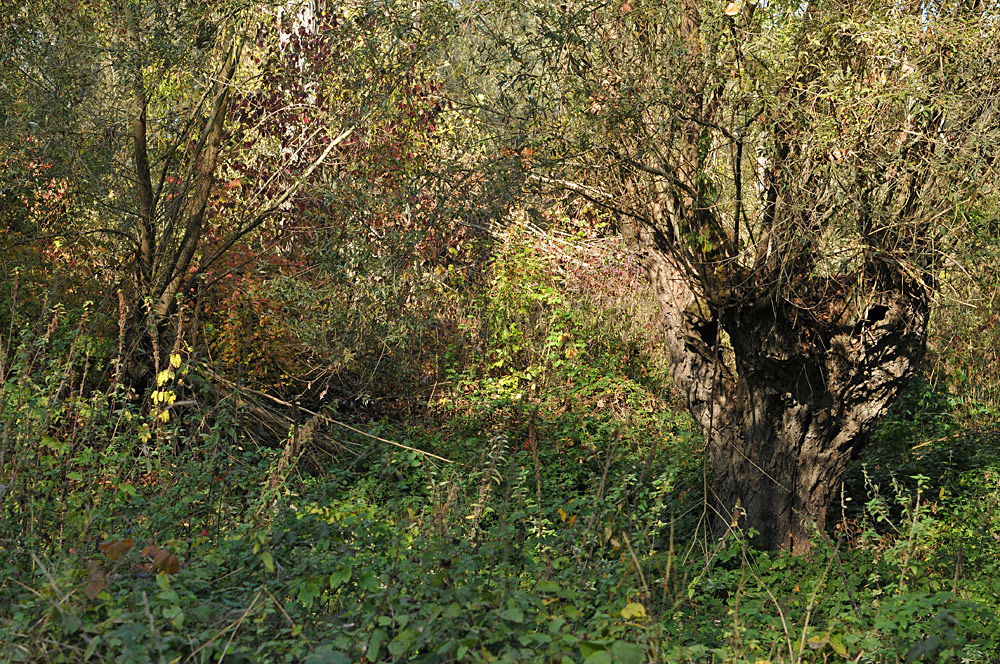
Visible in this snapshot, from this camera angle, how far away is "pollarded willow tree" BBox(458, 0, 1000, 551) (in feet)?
16.6

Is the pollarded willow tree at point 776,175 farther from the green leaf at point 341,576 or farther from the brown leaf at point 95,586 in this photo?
the brown leaf at point 95,586

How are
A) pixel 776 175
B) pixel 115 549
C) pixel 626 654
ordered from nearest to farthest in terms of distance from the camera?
pixel 626 654
pixel 115 549
pixel 776 175

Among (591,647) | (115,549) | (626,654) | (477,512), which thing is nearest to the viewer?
(626,654)

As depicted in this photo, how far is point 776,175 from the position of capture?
5594mm

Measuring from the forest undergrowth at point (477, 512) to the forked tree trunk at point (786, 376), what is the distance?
13.9 inches

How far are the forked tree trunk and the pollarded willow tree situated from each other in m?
0.01

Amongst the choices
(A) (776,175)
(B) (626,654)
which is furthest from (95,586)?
(A) (776,175)

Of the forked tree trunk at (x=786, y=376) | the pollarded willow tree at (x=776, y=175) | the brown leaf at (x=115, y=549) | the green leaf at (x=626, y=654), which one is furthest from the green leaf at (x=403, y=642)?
the forked tree trunk at (x=786, y=376)

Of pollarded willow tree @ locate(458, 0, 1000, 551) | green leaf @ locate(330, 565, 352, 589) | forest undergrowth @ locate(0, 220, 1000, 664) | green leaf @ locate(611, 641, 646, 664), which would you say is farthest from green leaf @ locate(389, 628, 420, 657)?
pollarded willow tree @ locate(458, 0, 1000, 551)

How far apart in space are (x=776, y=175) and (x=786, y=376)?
156 centimetres

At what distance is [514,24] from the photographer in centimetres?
600

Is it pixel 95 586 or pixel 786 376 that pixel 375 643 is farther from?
pixel 786 376

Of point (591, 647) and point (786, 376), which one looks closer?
point (591, 647)

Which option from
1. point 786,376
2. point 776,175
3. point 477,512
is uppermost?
point 776,175
